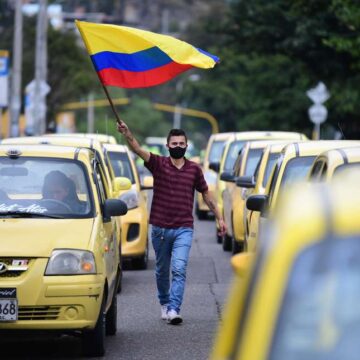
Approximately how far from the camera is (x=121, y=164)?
18719 mm

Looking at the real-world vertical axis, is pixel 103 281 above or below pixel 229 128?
above

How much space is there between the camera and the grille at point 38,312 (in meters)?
8.95

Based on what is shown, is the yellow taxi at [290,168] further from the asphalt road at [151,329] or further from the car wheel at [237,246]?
the car wheel at [237,246]

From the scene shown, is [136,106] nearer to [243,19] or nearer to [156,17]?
[156,17]

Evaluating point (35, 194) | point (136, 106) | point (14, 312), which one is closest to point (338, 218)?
point (14, 312)

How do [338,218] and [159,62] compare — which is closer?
[338,218]

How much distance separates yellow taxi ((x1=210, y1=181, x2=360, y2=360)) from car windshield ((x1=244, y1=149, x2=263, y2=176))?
15340mm

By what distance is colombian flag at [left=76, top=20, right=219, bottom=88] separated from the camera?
13.0m

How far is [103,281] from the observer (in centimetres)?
940

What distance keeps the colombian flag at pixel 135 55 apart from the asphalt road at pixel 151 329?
2134mm

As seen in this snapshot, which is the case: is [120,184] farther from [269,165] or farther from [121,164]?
[121,164]

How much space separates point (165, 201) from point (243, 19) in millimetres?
32822

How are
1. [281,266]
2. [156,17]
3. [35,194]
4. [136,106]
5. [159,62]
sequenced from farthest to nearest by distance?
[156,17] → [136,106] → [159,62] → [35,194] → [281,266]

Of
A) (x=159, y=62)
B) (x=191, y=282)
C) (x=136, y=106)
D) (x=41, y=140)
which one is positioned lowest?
(x=136, y=106)
